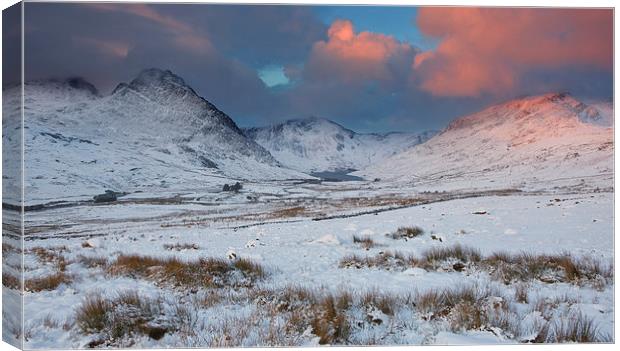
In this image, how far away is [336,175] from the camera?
9.20m

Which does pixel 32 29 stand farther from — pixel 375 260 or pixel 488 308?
pixel 488 308

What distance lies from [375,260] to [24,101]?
5.32m

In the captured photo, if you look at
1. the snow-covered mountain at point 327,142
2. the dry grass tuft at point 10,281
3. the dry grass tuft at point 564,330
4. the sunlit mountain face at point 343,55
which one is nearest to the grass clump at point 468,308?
the dry grass tuft at point 564,330

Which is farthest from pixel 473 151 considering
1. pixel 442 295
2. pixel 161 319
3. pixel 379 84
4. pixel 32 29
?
pixel 32 29

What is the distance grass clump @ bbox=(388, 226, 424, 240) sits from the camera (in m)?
8.58

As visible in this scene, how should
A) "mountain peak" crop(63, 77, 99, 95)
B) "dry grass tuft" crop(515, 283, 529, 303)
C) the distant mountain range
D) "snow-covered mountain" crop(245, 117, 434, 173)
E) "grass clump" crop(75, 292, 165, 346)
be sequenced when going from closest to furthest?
"grass clump" crop(75, 292, 165, 346)
"dry grass tuft" crop(515, 283, 529, 303)
"mountain peak" crop(63, 77, 99, 95)
the distant mountain range
"snow-covered mountain" crop(245, 117, 434, 173)

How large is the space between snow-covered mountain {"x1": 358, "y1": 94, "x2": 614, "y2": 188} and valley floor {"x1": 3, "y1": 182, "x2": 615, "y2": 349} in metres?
0.33

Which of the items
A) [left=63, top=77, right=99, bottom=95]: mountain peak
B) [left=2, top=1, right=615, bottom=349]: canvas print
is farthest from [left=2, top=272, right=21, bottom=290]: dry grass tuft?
[left=63, top=77, right=99, bottom=95]: mountain peak

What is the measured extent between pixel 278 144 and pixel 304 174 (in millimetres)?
833

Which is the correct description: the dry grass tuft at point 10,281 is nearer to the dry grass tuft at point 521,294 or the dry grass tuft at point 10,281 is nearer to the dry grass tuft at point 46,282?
the dry grass tuft at point 46,282

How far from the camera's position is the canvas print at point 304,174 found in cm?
620

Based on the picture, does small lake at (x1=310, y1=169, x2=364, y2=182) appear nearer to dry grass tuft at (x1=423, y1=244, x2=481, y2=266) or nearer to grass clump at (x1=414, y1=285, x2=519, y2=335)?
dry grass tuft at (x1=423, y1=244, x2=481, y2=266)

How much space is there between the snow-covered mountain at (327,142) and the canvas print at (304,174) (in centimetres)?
4

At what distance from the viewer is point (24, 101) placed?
6777mm
